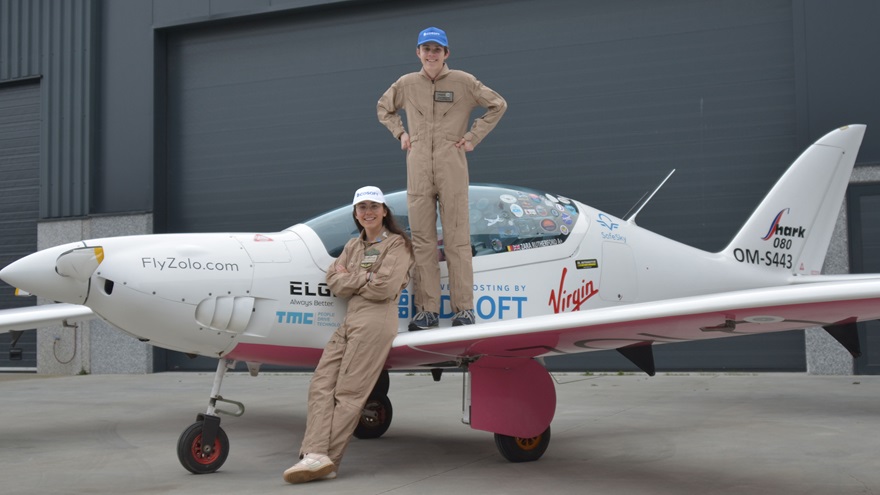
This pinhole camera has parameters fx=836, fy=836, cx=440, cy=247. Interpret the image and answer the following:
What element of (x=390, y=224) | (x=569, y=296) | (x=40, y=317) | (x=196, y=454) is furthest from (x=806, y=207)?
(x=40, y=317)

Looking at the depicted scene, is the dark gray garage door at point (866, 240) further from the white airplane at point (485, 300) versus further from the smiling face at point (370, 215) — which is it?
the smiling face at point (370, 215)

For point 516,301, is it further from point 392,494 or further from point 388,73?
point 388,73

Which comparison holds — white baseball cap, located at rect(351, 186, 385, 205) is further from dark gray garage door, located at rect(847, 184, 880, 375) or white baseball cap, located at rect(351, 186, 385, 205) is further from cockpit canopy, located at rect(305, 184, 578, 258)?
dark gray garage door, located at rect(847, 184, 880, 375)

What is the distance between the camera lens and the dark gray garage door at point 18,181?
45.1 feet

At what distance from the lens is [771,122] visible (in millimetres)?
10047

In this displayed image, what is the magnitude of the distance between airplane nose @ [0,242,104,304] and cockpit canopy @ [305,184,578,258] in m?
1.29

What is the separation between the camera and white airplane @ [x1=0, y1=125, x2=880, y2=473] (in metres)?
3.89

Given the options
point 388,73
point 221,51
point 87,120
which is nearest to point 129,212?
point 87,120

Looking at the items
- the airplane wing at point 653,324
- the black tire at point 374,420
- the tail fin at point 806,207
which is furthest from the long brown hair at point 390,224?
the tail fin at point 806,207

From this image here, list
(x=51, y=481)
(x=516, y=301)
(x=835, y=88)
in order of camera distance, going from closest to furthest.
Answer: (x=51, y=481), (x=516, y=301), (x=835, y=88)

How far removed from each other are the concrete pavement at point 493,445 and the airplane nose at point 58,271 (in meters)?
1.00

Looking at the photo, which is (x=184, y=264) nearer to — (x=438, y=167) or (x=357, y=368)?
(x=357, y=368)

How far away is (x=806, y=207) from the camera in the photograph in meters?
6.52

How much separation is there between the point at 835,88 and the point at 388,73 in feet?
18.9
